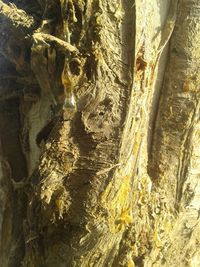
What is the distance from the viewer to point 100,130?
7.31ft

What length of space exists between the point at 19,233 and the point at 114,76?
105 centimetres

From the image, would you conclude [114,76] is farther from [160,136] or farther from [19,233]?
[19,233]

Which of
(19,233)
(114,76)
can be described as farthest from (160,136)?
(19,233)

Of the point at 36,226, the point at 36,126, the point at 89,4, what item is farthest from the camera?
the point at 36,126

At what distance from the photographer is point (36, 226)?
233 centimetres

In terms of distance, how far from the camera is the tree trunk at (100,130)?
7.18 feet

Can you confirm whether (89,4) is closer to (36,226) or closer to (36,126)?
(36,126)

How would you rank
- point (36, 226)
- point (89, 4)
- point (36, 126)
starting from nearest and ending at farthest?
point (89, 4)
point (36, 226)
point (36, 126)

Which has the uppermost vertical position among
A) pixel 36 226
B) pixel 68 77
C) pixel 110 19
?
pixel 110 19

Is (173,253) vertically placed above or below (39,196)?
below

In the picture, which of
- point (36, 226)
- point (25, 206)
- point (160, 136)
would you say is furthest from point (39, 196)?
point (160, 136)

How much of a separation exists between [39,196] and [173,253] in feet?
3.00

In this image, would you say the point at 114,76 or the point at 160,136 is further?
the point at 160,136

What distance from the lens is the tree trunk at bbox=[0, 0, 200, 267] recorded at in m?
2.19
